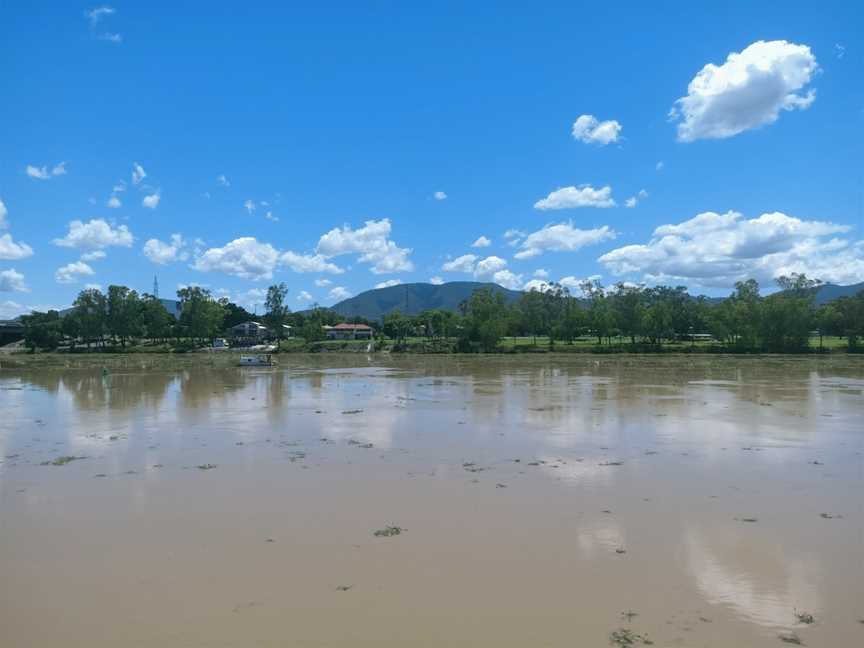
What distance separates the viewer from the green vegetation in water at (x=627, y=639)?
600cm

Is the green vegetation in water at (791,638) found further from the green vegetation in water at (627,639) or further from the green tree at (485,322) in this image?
the green tree at (485,322)

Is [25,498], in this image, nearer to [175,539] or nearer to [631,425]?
[175,539]

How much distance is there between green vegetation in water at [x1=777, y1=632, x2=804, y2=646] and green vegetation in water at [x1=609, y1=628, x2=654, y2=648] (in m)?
1.41

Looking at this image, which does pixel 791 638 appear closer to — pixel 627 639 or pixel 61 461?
pixel 627 639

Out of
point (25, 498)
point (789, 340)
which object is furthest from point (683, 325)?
point (25, 498)

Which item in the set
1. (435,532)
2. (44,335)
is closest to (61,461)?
(435,532)

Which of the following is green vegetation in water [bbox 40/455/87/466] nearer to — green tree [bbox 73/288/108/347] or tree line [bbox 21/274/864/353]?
tree line [bbox 21/274/864/353]

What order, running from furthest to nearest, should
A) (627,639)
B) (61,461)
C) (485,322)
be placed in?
(485,322)
(61,461)
(627,639)

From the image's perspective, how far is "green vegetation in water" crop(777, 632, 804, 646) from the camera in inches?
237

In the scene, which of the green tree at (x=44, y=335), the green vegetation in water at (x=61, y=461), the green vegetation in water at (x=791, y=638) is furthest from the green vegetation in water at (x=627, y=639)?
the green tree at (x=44, y=335)

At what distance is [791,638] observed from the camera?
6102 mm

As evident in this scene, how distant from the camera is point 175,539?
9.24 meters

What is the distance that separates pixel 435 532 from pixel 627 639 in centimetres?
389

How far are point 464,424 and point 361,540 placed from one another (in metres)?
11.7
